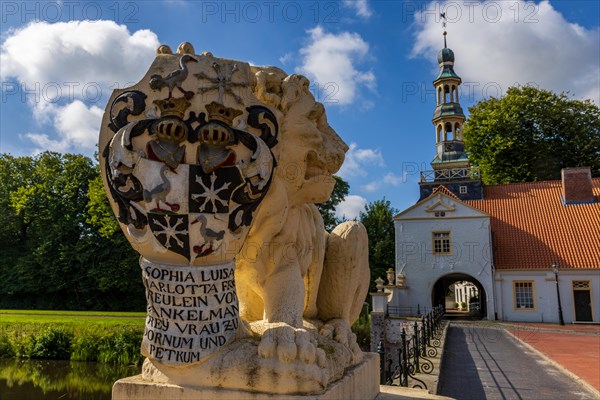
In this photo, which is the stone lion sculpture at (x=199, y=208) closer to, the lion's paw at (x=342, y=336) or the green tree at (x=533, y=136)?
the lion's paw at (x=342, y=336)

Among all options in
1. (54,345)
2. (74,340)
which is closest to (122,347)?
(74,340)

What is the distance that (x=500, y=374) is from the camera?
992cm

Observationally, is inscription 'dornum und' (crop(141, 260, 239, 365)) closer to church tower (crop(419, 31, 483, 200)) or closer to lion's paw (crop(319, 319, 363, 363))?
lion's paw (crop(319, 319, 363, 363))

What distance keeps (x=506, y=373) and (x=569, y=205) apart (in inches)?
778

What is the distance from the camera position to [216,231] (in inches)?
79.8

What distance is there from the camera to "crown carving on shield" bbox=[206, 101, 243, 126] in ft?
6.76

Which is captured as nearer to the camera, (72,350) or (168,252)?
(168,252)

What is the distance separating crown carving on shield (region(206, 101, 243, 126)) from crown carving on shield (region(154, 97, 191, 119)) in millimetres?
99

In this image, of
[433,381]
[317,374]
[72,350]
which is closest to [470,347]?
[433,381]

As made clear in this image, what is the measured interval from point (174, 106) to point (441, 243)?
24934 mm

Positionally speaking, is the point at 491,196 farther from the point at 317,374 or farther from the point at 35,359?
the point at 317,374

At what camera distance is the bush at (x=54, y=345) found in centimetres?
1508

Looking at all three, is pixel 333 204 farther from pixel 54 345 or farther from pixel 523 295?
pixel 54 345

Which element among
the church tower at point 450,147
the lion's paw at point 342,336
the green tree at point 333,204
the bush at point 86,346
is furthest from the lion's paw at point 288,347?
the church tower at point 450,147
